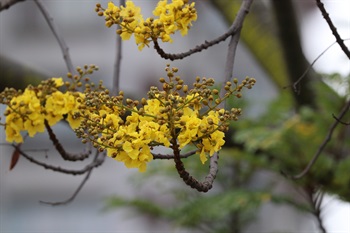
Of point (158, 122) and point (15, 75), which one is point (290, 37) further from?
point (158, 122)

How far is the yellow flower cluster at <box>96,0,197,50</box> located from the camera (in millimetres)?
1382

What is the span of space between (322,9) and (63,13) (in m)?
11.8

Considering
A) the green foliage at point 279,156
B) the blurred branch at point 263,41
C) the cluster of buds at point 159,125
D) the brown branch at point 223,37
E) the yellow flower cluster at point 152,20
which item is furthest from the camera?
the blurred branch at point 263,41

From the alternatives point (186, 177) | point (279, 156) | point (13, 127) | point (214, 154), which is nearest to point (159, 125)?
point (186, 177)

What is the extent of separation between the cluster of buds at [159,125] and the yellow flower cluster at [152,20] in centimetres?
18

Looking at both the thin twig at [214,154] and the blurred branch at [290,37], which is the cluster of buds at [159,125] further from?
the blurred branch at [290,37]

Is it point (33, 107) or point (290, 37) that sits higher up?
point (290, 37)

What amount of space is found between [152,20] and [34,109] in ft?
0.96

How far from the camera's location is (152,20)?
4.53 feet

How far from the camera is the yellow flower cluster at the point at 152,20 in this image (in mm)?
1382

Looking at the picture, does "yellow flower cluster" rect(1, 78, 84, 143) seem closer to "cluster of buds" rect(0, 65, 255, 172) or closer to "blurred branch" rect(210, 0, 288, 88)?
"cluster of buds" rect(0, 65, 255, 172)

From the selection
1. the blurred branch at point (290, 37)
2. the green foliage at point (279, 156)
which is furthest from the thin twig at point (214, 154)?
the blurred branch at point (290, 37)

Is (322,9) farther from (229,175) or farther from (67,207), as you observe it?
(67,207)

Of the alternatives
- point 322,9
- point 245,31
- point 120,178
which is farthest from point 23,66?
point 120,178
